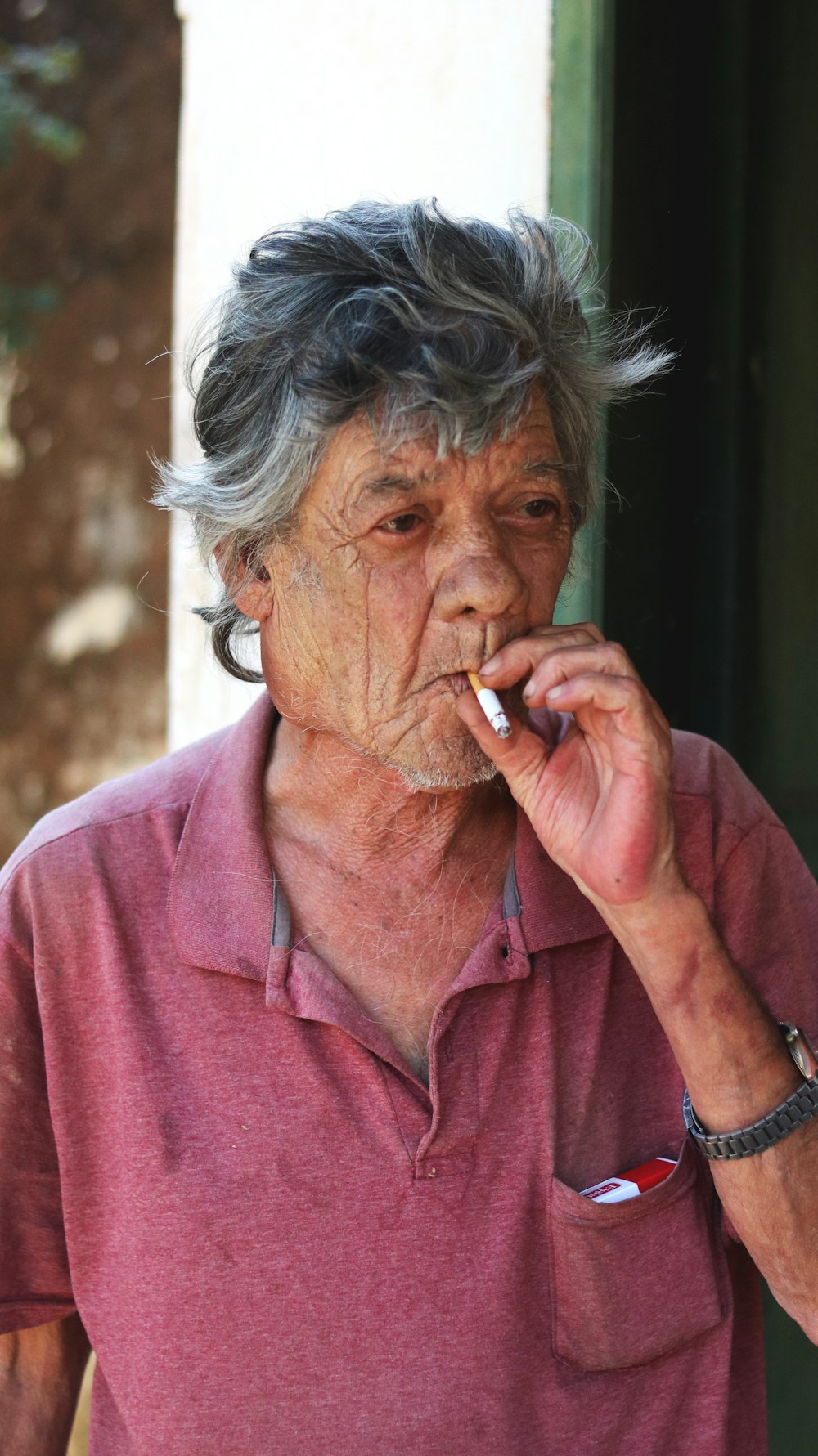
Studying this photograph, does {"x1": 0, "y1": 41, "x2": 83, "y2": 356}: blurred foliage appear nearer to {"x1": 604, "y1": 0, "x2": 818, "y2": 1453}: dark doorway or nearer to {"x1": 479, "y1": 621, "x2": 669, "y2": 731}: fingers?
{"x1": 604, "y1": 0, "x2": 818, "y2": 1453}: dark doorway

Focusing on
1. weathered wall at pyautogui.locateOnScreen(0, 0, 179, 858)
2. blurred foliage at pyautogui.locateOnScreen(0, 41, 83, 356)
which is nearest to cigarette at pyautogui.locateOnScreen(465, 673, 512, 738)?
blurred foliage at pyautogui.locateOnScreen(0, 41, 83, 356)

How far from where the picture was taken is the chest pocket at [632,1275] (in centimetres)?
174

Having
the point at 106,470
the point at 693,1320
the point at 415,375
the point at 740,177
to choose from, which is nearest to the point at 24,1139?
the point at 693,1320

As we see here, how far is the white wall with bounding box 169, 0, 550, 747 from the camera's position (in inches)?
100

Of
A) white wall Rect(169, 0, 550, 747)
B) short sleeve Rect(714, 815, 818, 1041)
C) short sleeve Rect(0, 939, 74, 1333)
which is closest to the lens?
short sleeve Rect(0, 939, 74, 1333)

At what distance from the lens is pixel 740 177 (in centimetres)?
264

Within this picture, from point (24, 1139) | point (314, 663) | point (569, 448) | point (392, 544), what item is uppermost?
point (569, 448)

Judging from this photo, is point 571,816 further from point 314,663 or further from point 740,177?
point 740,177

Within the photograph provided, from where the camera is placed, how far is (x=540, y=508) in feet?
6.14

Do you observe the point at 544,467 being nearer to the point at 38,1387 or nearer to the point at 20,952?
the point at 20,952

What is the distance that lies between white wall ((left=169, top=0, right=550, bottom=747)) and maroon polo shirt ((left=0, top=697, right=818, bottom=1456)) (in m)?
0.71

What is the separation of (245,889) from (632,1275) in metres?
0.69

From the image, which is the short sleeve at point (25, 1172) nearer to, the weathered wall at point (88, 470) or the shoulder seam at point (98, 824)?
the shoulder seam at point (98, 824)

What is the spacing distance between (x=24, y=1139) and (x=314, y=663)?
717mm
